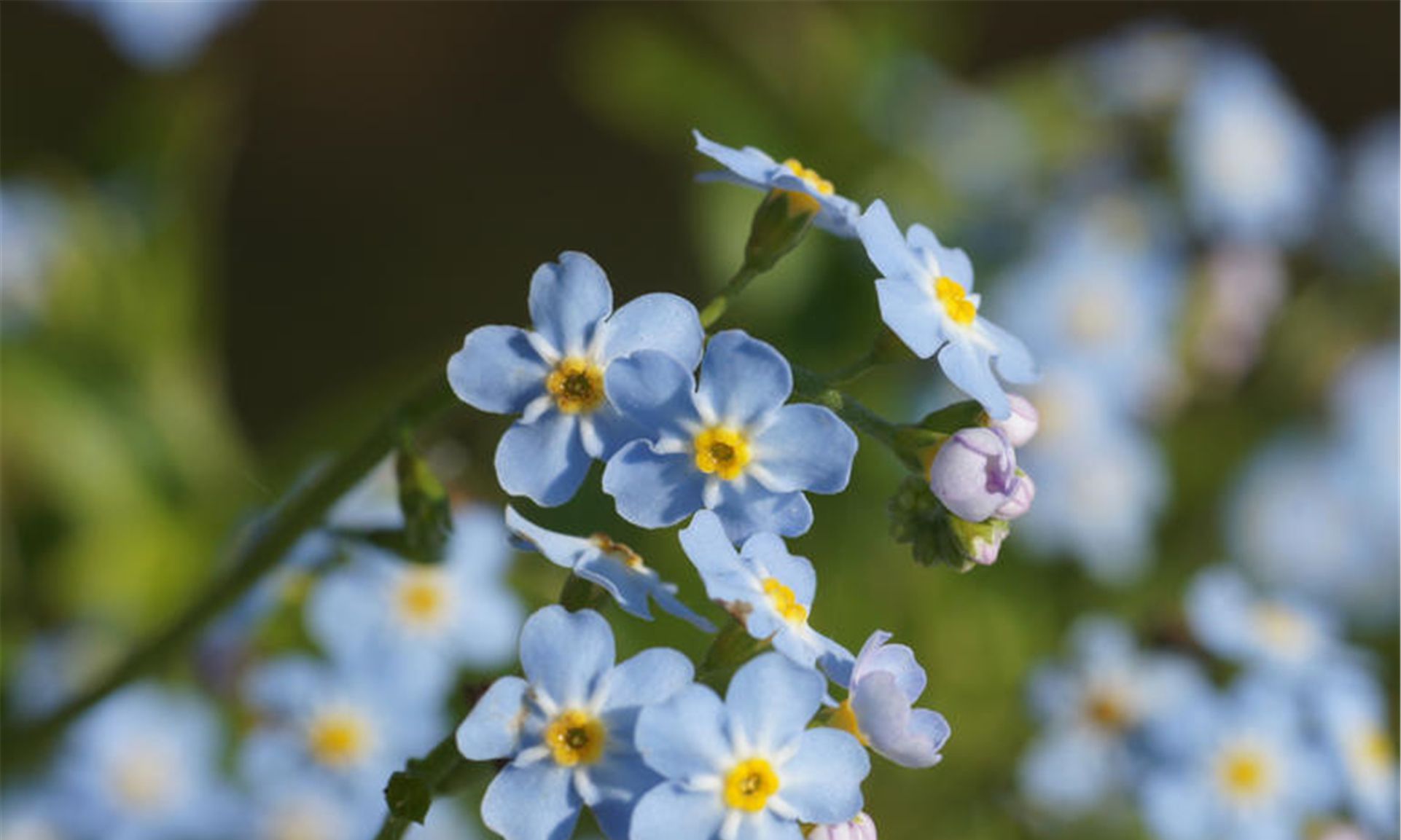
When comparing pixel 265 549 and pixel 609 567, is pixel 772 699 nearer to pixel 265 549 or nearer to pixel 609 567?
pixel 609 567

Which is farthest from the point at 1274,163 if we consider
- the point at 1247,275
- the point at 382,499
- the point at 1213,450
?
the point at 382,499

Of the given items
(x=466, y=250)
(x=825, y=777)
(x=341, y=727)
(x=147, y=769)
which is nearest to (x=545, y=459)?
(x=825, y=777)

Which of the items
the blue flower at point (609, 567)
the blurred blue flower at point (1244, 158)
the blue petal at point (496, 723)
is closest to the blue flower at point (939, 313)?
the blue flower at point (609, 567)

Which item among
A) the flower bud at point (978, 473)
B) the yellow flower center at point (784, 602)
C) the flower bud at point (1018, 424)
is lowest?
the yellow flower center at point (784, 602)

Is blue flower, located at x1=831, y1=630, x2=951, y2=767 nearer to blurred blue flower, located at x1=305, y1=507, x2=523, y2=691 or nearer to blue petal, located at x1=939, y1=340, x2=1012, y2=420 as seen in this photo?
blue petal, located at x1=939, y1=340, x2=1012, y2=420

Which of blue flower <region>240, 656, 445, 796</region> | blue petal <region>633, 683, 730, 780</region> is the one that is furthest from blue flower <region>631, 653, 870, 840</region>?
blue flower <region>240, 656, 445, 796</region>

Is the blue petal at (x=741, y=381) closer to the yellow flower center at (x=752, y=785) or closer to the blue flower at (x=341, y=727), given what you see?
the yellow flower center at (x=752, y=785)
